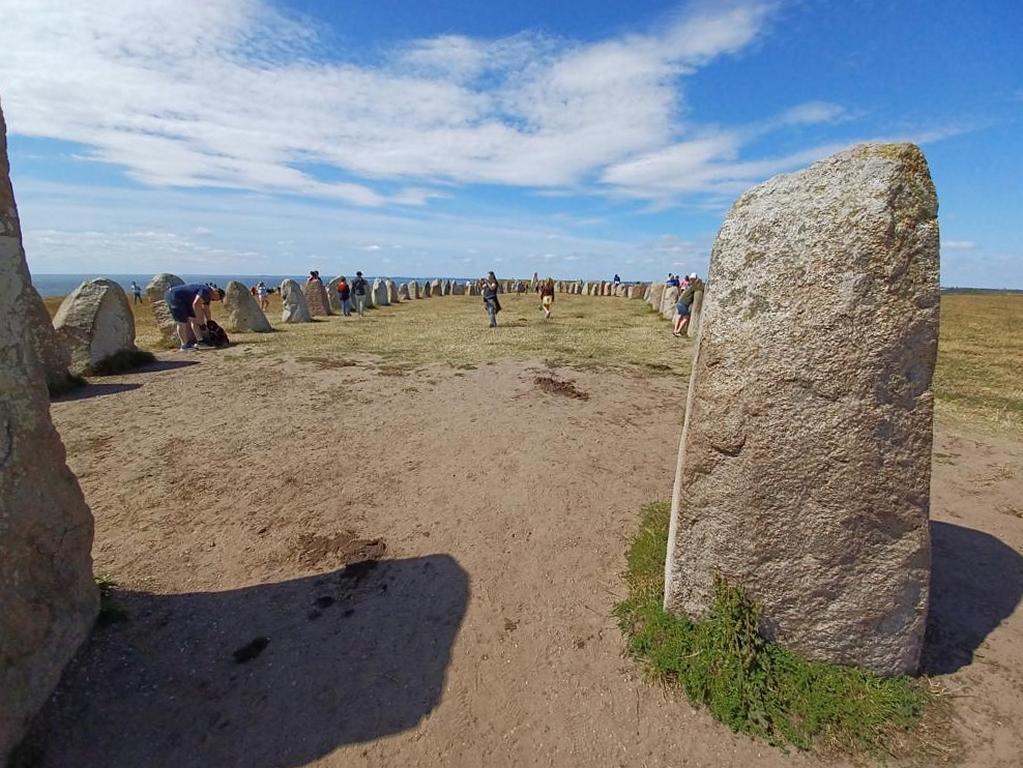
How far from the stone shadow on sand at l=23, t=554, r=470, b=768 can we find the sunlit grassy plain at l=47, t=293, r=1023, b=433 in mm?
7458

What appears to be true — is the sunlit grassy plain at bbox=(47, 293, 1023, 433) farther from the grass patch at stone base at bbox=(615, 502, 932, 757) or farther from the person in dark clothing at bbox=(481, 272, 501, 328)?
the grass patch at stone base at bbox=(615, 502, 932, 757)

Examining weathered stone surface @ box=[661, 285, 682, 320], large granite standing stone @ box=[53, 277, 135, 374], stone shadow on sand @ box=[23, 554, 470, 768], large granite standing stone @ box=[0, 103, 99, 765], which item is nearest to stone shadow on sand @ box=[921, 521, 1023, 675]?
stone shadow on sand @ box=[23, 554, 470, 768]

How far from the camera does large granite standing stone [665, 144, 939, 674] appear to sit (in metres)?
2.61

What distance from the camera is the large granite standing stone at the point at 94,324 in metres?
9.89

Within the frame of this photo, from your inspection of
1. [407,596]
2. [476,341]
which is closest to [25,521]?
[407,596]

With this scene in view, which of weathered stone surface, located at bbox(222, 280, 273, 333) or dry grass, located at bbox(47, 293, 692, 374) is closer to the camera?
dry grass, located at bbox(47, 293, 692, 374)

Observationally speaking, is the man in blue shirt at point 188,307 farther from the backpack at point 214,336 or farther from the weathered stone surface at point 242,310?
the weathered stone surface at point 242,310

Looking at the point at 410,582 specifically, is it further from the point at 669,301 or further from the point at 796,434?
the point at 669,301

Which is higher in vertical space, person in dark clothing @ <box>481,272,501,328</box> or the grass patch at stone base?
person in dark clothing @ <box>481,272,501,328</box>

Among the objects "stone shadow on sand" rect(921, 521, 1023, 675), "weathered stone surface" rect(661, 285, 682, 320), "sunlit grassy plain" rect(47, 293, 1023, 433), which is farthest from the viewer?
"weathered stone surface" rect(661, 285, 682, 320)

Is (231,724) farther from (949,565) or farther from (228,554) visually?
(949,565)

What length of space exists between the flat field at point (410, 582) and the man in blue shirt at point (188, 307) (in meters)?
4.46

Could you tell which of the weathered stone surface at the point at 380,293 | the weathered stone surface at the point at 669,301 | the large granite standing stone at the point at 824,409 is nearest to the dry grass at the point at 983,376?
the large granite standing stone at the point at 824,409

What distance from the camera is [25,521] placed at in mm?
2871
